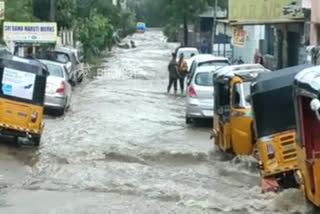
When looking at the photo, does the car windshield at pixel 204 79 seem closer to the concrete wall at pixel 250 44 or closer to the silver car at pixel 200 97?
the silver car at pixel 200 97

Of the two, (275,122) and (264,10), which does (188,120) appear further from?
(264,10)

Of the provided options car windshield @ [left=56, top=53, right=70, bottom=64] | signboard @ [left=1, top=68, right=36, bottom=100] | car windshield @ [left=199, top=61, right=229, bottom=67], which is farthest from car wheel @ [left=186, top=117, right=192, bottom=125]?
car windshield @ [left=56, top=53, right=70, bottom=64]

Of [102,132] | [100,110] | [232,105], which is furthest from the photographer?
[100,110]

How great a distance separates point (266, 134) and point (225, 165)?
159 inches

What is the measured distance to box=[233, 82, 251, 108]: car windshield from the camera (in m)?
A: 17.0

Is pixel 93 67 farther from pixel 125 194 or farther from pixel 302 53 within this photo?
pixel 125 194

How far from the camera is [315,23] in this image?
31.8 metres

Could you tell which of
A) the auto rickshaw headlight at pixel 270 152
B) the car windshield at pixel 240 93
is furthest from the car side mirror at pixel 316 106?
the car windshield at pixel 240 93

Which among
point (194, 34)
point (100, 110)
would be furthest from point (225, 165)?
A: point (194, 34)

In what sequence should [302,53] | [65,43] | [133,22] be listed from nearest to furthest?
1. [302,53]
2. [65,43]
3. [133,22]

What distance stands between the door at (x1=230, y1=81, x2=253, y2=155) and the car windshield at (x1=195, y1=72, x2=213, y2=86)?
7.46 metres

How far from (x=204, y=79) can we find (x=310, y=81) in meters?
15.1

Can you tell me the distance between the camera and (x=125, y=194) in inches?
551

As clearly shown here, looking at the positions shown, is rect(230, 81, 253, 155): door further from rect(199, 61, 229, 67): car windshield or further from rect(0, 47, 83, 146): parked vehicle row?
rect(199, 61, 229, 67): car windshield
